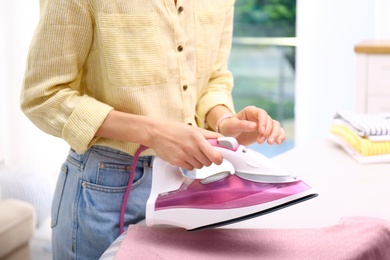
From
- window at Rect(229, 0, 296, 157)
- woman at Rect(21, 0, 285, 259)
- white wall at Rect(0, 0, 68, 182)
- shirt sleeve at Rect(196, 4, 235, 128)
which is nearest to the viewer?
woman at Rect(21, 0, 285, 259)

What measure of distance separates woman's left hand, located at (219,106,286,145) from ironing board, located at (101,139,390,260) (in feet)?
0.55

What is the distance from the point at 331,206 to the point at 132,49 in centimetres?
53

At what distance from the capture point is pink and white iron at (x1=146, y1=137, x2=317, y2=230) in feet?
3.64

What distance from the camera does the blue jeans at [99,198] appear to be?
1.28 metres

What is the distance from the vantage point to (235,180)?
45.9 inches

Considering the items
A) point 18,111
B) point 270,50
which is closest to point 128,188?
point 18,111

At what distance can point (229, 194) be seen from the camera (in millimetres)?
1140

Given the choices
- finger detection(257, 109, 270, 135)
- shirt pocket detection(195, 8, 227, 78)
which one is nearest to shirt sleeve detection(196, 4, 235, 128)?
shirt pocket detection(195, 8, 227, 78)

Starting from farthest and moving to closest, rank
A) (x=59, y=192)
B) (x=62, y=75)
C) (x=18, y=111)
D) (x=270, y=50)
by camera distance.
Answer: (x=270, y=50)
(x=18, y=111)
(x=59, y=192)
(x=62, y=75)

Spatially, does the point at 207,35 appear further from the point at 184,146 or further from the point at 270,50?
the point at 270,50

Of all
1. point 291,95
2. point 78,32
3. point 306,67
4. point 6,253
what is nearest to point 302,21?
point 306,67

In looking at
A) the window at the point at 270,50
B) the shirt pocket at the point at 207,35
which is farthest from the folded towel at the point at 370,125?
the window at the point at 270,50

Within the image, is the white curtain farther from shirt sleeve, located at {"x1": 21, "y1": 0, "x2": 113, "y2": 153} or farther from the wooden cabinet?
shirt sleeve, located at {"x1": 21, "y1": 0, "x2": 113, "y2": 153}

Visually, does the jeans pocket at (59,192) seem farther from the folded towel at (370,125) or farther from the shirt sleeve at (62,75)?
the folded towel at (370,125)
